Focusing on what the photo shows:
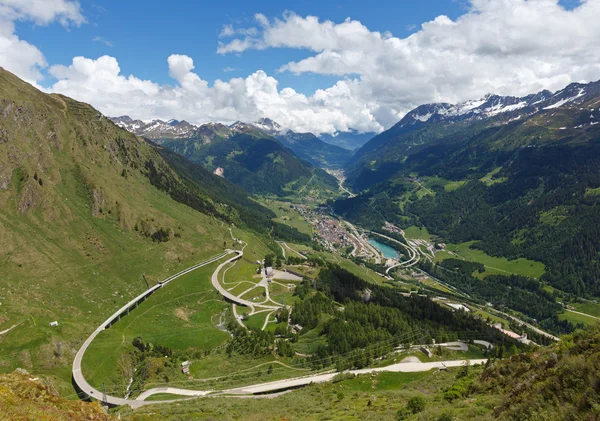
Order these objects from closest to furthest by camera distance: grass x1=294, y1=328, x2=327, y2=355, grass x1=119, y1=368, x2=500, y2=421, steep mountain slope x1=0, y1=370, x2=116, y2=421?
steep mountain slope x1=0, y1=370, x2=116, y2=421 → grass x1=119, y1=368, x2=500, y2=421 → grass x1=294, y1=328, x2=327, y2=355

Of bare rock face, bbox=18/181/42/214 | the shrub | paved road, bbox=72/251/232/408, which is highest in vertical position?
bare rock face, bbox=18/181/42/214

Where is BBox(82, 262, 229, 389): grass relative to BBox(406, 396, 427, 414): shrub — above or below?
below

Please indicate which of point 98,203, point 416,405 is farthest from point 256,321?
point 98,203

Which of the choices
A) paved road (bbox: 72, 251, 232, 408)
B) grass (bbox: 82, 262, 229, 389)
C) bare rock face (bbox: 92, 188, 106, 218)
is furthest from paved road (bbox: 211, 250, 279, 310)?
bare rock face (bbox: 92, 188, 106, 218)

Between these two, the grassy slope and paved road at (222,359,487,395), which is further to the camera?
the grassy slope

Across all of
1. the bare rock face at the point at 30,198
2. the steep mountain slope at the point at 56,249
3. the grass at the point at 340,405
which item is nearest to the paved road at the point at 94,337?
the steep mountain slope at the point at 56,249

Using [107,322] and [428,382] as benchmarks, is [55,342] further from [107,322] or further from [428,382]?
[428,382]

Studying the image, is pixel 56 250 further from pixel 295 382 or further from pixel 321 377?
pixel 321 377

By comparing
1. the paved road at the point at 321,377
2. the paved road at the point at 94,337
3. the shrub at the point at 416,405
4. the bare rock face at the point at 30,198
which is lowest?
the paved road at the point at 94,337

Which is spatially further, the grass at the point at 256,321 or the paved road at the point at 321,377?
the grass at the point at 256,321

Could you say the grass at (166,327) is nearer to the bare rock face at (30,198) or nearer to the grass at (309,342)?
the grass at (309,342)

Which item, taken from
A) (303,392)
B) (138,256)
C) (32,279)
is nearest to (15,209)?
(32,279)

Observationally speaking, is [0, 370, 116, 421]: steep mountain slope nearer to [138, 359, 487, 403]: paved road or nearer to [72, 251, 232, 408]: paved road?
[72, 251, 232, 408]: paved road
